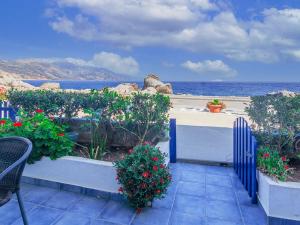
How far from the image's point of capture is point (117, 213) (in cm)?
279

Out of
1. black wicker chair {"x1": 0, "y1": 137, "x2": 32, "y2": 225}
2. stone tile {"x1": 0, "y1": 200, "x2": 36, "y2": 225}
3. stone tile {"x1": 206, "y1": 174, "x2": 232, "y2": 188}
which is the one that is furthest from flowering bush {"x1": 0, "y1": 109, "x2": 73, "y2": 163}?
stone tile {"x1": 206, "y1": 174, "x2": 232, "y2": 188}

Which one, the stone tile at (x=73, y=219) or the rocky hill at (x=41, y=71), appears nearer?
the stone tile at (x=73, y=219)

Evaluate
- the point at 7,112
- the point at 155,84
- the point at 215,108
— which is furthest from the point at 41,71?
the point at 7,112

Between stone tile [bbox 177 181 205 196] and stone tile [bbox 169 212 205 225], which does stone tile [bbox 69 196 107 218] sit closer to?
stone tile [bbox 169 212 205 225]

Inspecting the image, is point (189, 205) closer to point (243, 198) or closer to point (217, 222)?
point (217, 222)

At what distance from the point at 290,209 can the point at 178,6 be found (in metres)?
8.49

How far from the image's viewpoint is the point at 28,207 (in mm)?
2846

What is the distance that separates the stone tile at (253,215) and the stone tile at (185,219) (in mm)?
499

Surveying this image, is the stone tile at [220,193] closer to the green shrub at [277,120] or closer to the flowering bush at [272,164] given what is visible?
the flowering bush at [272,164]

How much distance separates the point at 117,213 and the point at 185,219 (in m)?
0.75

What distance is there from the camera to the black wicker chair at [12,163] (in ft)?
6.14

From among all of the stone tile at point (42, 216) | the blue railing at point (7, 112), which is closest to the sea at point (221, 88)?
the blue railing at point (7, 112)

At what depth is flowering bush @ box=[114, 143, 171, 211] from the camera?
2.72 metres

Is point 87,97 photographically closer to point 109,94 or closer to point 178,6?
point 109,94
